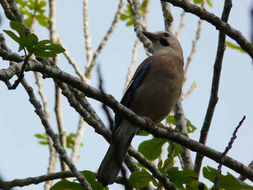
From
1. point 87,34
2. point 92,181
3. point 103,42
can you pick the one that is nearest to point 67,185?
point 92,181

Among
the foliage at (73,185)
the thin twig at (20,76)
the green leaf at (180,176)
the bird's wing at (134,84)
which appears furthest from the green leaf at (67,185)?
the bird's wing at (134,84)

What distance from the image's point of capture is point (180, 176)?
15.8 ft

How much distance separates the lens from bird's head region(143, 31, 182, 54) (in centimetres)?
852

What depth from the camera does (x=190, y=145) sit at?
5.29 metres

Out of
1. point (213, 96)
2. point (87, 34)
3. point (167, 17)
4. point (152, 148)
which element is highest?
point (87, 34)

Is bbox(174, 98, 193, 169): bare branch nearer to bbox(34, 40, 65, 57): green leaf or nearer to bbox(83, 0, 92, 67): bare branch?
bbox(34, 40, 65, 57): green leaf

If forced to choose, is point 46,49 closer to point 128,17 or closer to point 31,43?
point 31,43

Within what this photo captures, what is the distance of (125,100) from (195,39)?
12.4 feet

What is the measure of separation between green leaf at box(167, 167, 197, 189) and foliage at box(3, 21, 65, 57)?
6.38ft

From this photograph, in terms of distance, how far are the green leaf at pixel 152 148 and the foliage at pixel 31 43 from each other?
2213 mm

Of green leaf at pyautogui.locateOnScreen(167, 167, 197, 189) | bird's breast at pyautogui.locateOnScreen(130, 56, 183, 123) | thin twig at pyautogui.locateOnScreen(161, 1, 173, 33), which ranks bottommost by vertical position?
green leaf at pyautogui.locateOnScreen(167, 167, 197, 189)

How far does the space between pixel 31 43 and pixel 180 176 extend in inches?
89.4

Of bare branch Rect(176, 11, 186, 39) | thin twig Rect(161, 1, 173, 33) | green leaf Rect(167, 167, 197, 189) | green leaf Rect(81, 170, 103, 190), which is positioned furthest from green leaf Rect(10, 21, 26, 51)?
bare branch Rect(176, 11, 186, 39)

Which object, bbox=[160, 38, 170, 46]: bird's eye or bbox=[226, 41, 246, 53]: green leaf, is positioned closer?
bbox=[226, 41, 246, 53]: green leaf
